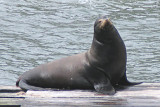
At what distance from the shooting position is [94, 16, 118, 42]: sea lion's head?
19.5 feet

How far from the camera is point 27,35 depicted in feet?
42.0

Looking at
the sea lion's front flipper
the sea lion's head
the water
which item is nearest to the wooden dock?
the sea lion's front flipper

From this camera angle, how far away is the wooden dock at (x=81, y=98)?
5.35 meters

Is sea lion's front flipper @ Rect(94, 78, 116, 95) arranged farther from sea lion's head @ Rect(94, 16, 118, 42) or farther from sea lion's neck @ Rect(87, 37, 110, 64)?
sea lion's head @ Rect(94, 16, 118, 42)

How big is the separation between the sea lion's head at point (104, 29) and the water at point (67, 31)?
364cm

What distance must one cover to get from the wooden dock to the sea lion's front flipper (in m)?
0.06

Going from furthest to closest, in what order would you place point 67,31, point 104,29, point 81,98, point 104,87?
1. point 67,31
2. point 104,29
3. point 104,87
4. point 81,98

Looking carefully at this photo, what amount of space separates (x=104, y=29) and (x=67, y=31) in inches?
285

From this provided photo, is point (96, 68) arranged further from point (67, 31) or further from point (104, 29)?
point (67, 31)

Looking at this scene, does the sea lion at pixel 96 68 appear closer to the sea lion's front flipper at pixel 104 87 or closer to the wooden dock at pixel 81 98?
the sea lion's front flipper at pixel 104 87

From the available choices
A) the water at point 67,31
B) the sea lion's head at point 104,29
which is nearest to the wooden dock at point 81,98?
the sea lion's head at point 104,29

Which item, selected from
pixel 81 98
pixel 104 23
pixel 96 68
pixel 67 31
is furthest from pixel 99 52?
pixel 67 31

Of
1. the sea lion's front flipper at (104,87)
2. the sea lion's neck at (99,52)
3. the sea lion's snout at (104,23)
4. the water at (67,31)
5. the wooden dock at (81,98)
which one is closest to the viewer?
the wooden dock at (81,98)

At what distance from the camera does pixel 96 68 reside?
6031 mm
